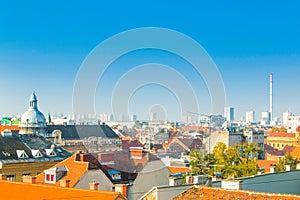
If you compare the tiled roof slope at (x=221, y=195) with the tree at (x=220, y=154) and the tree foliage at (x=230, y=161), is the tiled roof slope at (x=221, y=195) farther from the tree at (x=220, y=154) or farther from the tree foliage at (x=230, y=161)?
the tree at (x=220, y=154)

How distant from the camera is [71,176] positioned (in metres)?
28.0

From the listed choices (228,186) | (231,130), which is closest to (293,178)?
(228,186)

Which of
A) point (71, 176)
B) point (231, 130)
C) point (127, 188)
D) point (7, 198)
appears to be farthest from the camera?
point (231, 130)

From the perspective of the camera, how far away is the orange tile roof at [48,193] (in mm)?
18562

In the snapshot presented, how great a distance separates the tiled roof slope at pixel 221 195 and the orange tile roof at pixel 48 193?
116 inches

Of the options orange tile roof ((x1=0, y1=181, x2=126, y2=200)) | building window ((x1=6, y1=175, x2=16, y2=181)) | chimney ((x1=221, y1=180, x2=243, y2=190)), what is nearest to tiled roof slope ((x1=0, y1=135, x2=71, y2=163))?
building window ((x1=6, y1=175, x2=16, y2=181))

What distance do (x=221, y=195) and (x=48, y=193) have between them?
256 inches

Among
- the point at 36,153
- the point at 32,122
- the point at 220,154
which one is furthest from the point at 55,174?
the point at 32,122

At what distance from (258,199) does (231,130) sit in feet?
225

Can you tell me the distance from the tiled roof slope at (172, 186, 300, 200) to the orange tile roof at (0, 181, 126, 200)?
294cm

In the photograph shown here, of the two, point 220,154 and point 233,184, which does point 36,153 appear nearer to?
point 220,154

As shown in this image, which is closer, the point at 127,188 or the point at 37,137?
the point at 127,188

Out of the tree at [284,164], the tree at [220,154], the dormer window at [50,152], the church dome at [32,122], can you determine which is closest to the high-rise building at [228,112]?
the tree at [220,154]

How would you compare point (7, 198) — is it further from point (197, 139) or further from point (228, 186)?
point (197, 139)
